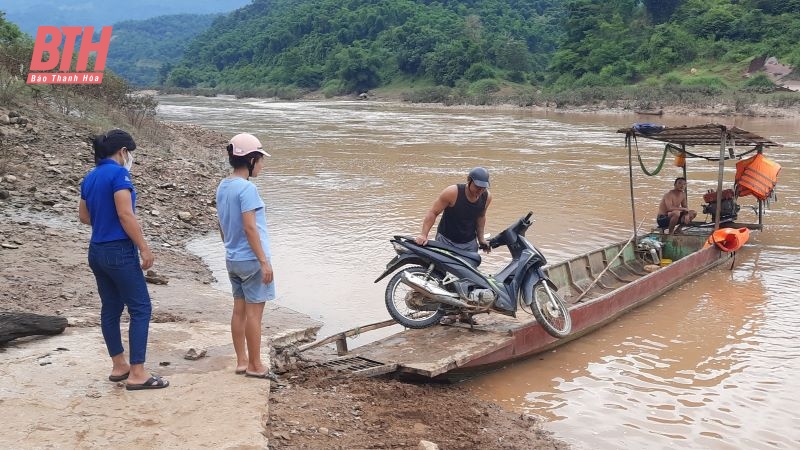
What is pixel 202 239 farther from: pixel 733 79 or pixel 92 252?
pixel 733 79

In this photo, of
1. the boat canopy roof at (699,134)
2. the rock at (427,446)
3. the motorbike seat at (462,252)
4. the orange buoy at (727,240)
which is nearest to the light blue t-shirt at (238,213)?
the rock at (427,446)

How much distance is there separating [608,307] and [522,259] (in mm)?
1497

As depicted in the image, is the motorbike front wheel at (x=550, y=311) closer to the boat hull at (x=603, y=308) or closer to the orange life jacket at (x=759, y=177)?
the boat hull at (x=603, y=308)

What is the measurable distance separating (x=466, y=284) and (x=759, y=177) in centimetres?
667

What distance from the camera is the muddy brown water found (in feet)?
16.6

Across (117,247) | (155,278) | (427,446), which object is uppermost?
(117,247)

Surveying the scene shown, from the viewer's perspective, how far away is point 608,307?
661cm

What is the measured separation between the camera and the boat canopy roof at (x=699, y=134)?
8.91 metres

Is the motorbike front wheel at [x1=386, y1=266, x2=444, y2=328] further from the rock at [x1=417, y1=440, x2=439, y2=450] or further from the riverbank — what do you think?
the rock at [x1=417, y1=440, x2=439, y2=450]

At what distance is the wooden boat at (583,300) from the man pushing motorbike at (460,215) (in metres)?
0.41

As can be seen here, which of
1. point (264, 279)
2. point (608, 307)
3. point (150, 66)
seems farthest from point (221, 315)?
point (150, 66)

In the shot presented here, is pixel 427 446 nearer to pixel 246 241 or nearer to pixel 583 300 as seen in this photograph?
pixel 246 241

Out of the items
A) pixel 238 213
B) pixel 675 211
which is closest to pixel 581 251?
pixel 675 211

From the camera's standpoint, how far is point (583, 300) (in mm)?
7496
